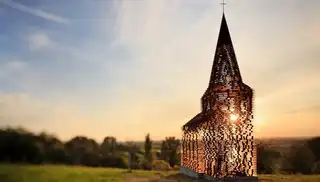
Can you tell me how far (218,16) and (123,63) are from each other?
1.47 metres

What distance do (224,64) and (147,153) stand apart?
1.78 metres

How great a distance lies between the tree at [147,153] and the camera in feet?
15.8

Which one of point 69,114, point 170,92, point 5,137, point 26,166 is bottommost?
point 26,166

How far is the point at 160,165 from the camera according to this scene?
523cm

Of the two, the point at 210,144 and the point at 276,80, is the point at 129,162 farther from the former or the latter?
the point at 276,80

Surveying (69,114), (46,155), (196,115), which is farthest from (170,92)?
(46,155)

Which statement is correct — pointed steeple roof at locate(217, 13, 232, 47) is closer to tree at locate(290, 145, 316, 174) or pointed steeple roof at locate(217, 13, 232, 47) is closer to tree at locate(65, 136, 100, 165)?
tree at locate(290, 145, 316, 174)

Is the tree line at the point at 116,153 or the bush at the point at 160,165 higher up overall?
the tree line at the point at 116,153

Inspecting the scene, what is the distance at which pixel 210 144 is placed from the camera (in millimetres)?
5383

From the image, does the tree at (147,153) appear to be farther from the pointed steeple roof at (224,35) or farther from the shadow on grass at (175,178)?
the pointed steeple roof at (224,35)

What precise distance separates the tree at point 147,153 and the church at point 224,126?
621 millimetres

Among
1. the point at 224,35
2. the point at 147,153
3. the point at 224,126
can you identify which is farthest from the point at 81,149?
the point at 224,35

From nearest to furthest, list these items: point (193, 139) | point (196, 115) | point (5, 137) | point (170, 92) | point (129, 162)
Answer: point (5, 137) → point (129, 162) → point (170, 92) → point (196, 115) → point (193, 139)

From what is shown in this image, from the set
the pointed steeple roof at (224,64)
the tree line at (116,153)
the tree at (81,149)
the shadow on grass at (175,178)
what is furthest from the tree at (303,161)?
the tree at (81,149)
